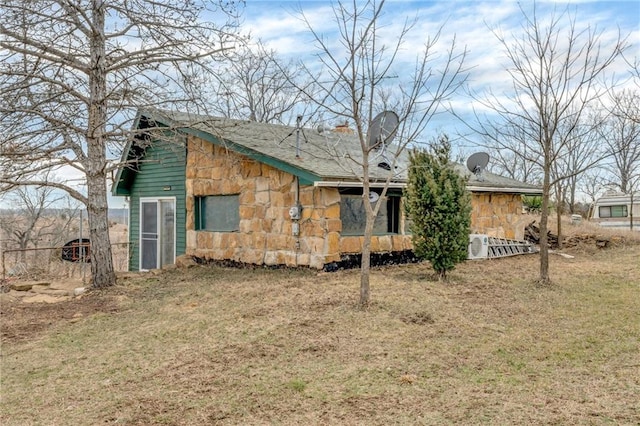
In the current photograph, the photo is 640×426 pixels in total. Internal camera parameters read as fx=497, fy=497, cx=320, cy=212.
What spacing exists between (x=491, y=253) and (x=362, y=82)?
23.1ft

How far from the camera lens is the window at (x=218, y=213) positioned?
11211 millimetres

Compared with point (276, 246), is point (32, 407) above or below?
below

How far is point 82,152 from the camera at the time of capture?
30.3ft

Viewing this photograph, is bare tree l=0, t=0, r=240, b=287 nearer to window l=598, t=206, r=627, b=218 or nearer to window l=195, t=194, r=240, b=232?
window l=195, t=194, r=240, b=232

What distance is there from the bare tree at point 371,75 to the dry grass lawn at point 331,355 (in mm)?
1237

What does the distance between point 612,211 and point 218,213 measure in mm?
19358

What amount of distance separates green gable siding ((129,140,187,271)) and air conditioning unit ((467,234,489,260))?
6927 mm

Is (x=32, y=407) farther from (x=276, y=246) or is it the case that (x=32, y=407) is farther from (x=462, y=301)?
(x=276, y=246)

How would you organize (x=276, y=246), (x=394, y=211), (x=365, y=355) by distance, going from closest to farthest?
(x=365, y=355) < (x=276, y=246) < (x=394, y=211)

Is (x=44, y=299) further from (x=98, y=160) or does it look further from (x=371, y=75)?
(x=371, y=75)

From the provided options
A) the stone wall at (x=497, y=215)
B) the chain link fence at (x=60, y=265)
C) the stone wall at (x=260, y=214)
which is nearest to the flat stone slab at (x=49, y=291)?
the chain link fence at (x=60, y=265)

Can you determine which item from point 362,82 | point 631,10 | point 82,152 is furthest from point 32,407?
point 631,10

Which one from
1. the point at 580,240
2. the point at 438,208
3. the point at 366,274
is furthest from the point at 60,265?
the point at 580,240

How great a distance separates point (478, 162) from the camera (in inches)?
520
